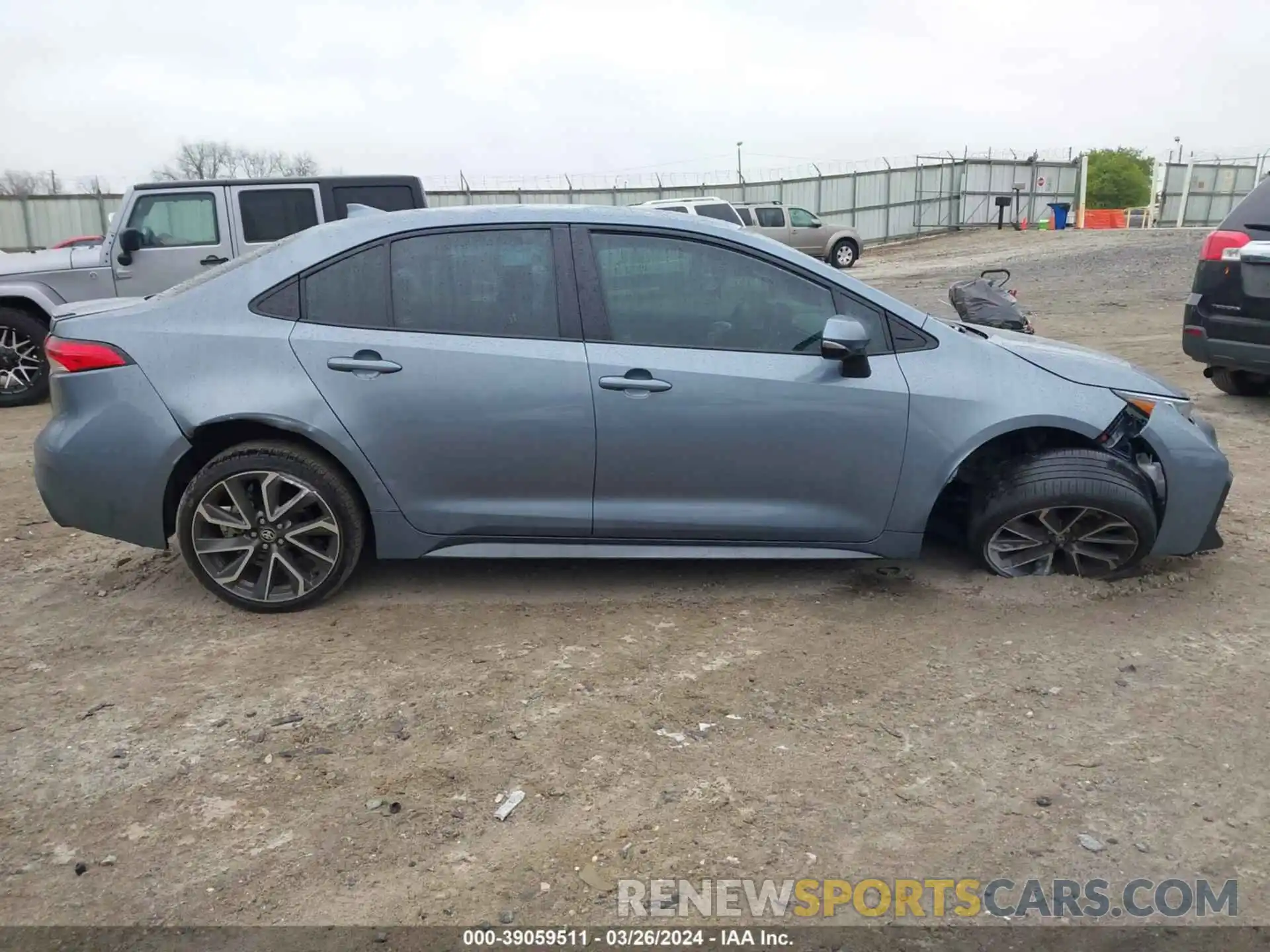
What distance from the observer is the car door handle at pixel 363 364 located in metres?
3.79

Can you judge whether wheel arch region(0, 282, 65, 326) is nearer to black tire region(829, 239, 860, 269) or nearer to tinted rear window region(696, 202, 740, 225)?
tinted rear window region(696, 202, 740, 225)

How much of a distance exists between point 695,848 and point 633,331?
2.04 meters

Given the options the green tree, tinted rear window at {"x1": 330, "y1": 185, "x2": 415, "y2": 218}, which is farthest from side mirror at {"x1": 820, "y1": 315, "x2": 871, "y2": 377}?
the green tree

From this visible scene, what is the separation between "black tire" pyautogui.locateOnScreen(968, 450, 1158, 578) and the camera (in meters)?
3.94

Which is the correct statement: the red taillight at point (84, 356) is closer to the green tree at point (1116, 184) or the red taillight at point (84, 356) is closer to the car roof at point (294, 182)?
the car roof at point (294, 182)

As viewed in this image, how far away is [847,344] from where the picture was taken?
371 centimetres

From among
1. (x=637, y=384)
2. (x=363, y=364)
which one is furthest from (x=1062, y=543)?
(x=363, y=364)

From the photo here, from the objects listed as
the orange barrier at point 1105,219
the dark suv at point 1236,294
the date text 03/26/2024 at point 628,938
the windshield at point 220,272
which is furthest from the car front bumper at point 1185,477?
the orange barrier at point 1105,219

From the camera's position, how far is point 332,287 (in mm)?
3910

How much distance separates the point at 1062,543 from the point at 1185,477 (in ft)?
1.81

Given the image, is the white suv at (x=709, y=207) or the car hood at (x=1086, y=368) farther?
the white suv at (x=709, y=207)

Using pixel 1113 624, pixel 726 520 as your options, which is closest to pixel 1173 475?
pixel 1113 624

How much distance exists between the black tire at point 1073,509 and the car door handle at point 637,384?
1459 mm

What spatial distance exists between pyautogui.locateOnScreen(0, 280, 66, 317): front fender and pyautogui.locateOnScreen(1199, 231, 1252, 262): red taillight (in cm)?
908
